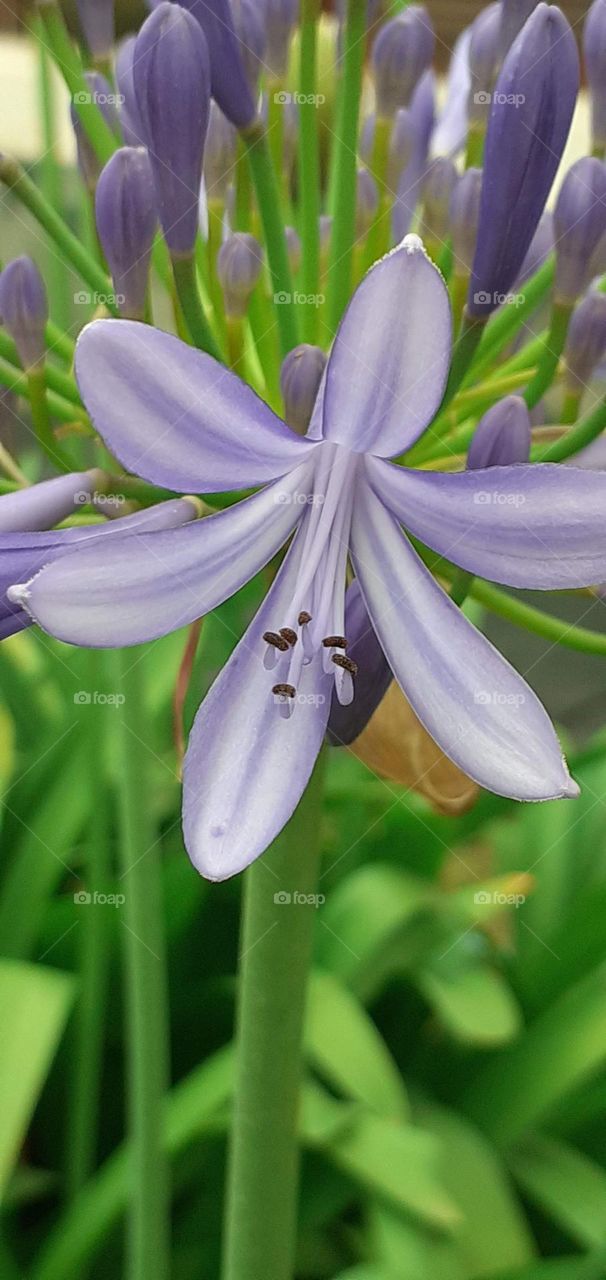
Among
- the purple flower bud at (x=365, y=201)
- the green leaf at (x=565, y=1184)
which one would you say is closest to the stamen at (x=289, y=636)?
the purple flower bud at (x=365, y=201)

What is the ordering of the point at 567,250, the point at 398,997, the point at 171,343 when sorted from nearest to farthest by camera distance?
the point at 171,343
the point at 567,250
the point at 398,997

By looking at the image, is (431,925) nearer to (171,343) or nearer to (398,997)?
(398,997)

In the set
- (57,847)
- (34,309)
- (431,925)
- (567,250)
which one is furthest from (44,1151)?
(567,250)

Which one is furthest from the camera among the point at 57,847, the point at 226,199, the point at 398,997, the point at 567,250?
the point at 398,997

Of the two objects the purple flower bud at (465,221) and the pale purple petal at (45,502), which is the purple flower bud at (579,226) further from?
the pale purple petal at (45,502)

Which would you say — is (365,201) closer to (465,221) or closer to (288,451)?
(465,221)

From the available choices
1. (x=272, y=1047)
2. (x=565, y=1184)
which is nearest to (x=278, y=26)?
(x=272, y=1047)

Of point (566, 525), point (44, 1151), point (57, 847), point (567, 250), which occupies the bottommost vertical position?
point (44, 1151)
